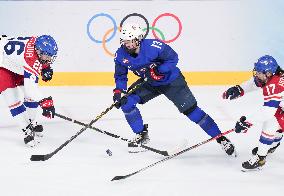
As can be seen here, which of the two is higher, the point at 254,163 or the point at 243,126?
the point at 243,126

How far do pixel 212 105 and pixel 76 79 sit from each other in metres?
1.59

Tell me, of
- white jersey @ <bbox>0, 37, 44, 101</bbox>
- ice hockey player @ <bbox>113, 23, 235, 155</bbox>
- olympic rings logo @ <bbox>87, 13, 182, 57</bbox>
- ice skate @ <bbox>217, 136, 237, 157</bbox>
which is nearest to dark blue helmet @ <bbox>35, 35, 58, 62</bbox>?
white jersey @ <bbox>0, 37, 44, 101</bbox>

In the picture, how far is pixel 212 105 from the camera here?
4.70 m

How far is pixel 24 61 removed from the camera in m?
3.49

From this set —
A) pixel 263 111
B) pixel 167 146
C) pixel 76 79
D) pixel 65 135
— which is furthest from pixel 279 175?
pixel 76 79

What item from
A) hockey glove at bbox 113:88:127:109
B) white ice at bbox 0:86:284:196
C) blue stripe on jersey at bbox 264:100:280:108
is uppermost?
blue stripe on jersey at bbox 264:100:280:108

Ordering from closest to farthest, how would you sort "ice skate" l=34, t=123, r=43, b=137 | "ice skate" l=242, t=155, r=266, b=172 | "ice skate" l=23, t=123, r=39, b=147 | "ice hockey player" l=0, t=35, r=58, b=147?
1. "ice skate" l=242, t=155, r=266, b=172
2. "ice hockey player" l=0, t=35, r=58, b=147
3. "ice skate" l=23, t=123, r=39, b=147
4. "ice skate" l=34, t=123, r=43, b=137

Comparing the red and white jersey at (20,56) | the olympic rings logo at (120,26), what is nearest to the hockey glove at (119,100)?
the red and white jersey at (20,56)

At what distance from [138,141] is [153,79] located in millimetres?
509

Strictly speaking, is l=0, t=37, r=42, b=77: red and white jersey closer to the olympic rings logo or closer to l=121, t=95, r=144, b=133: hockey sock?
l=121, t=95, r=144, b=133: hockey sock

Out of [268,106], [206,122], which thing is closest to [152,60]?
[206,122]

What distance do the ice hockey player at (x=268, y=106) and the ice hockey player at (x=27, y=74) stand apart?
1425 millimetres

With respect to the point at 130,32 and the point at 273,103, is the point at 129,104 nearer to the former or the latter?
the point at 130,32

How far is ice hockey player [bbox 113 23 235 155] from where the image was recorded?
131 inches
